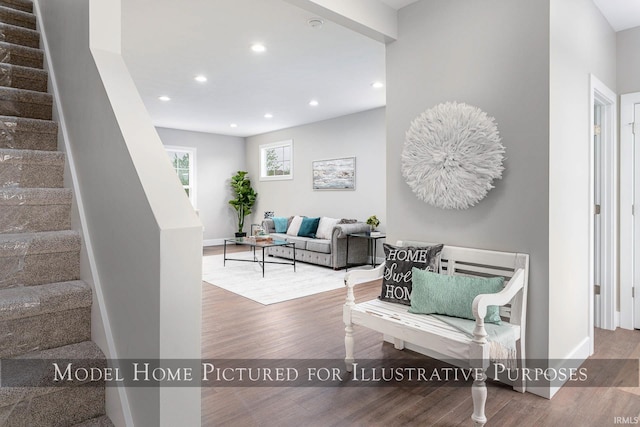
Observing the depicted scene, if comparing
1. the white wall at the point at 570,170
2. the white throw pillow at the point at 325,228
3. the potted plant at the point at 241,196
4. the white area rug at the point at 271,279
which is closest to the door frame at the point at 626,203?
the white wall at the point at 570,170

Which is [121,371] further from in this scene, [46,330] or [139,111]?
[139,111]

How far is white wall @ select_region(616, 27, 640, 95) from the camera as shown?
10.9 feet

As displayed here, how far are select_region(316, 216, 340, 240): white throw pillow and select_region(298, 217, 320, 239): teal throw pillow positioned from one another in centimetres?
12

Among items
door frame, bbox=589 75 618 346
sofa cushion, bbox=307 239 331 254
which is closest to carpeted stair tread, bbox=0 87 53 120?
door frame, bbox=589 75 618 346

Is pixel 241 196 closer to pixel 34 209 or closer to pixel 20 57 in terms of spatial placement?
pixel 20 57

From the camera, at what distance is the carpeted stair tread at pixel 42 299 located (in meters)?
1.26

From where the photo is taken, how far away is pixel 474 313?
6.28ft

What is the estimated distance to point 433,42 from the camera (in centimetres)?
275

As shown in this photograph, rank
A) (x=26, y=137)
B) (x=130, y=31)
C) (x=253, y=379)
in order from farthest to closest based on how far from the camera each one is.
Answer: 1. (x=130, y=31)
2. (x=253, y=379)
3. (x=26, y=137)

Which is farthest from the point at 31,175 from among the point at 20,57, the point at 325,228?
the point at 325,228

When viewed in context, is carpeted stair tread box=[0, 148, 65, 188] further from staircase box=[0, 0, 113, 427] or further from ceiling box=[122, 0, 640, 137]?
ceiling box=[122, 0, 640, 137]

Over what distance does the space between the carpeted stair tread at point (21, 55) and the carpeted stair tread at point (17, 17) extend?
1.16 feet

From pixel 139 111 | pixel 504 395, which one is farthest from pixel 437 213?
pixel 139 111

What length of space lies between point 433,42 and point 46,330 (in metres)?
2.87
